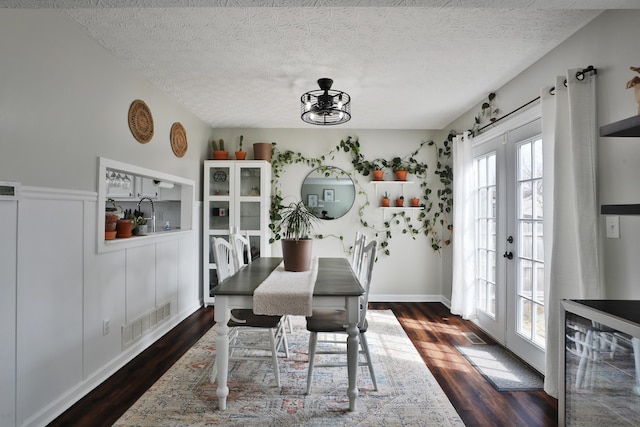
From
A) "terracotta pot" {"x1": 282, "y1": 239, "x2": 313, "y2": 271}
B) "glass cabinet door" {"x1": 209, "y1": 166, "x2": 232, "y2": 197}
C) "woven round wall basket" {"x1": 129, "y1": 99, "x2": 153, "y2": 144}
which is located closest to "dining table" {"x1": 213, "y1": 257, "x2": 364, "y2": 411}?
"terracotta pot" {"x1": 282, "y1": 239, "x2": 313, "y2": 271}

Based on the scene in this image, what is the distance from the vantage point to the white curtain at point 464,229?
4.00 m

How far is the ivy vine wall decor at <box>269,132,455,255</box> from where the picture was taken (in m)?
4.94

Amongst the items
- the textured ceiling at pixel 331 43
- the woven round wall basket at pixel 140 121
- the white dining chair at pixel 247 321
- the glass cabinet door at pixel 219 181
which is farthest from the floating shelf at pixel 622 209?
the glass cabinet door at pixel 219 181

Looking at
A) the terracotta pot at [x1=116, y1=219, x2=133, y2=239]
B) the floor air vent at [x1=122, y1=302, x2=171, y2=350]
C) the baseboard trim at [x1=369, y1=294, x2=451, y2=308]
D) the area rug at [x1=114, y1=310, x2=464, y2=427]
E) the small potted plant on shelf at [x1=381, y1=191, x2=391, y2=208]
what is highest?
the small potted plant on shelf at [x1=381, y1=191, x2=391, y2=208]

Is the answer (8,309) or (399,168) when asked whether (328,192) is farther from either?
(8,309)

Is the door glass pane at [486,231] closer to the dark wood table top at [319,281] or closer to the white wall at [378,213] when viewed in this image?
the white wall at [378,213]

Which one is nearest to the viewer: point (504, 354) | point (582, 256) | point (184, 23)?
point (582, 256)

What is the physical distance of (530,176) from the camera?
9.57 ft

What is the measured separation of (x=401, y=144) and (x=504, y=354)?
2.92 meters

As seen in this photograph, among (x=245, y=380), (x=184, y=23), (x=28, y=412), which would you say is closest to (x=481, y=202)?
(x=245, y=380)

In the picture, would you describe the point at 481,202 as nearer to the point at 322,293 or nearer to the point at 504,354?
the point at 504,354

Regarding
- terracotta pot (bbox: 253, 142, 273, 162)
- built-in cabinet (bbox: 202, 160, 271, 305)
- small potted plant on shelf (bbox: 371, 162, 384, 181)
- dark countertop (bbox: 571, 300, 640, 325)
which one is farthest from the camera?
small potted plant on shelf (bbox: 371, 162, 384, 181)

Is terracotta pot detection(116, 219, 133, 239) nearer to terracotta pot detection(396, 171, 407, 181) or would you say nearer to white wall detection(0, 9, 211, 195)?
white wall detection(0, 9, 211, 195)

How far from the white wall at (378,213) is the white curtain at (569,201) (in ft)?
8.22
